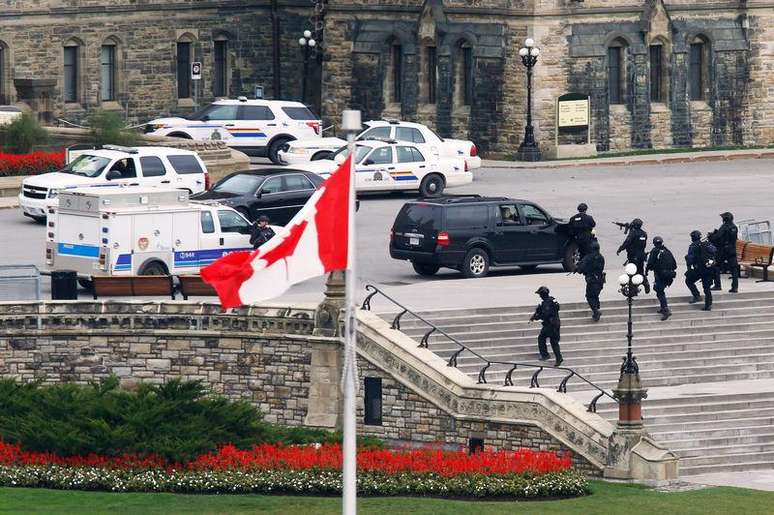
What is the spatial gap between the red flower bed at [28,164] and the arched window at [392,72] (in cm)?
1556

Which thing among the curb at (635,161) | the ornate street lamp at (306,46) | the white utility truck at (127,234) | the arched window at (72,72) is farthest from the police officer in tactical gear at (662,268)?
the arched window at (72,72)

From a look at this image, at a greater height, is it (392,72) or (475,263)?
(392,72)

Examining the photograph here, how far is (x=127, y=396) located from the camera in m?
36.3

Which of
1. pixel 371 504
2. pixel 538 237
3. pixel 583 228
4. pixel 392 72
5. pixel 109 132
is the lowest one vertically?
pixel 371 504

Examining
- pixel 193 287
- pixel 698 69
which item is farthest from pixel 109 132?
pixel 698 69

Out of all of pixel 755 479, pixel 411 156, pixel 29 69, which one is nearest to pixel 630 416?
pixel 755 479

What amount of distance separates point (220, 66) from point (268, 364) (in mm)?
33794

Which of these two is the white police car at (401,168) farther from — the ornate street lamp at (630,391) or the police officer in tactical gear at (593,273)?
the ornate street lamp at (630,391)

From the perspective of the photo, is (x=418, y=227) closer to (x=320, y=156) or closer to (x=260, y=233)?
(x=260, y=233)

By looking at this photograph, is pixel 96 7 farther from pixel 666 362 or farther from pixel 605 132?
pixel 666 362

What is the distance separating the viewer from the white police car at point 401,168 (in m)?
54.2

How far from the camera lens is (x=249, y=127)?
62.0m

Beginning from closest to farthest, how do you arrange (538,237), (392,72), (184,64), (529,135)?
1. (538,237)
2. (529,135)
3. (392,72)
4. (184,64)

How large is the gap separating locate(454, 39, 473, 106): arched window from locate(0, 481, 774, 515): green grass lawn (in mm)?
33206
